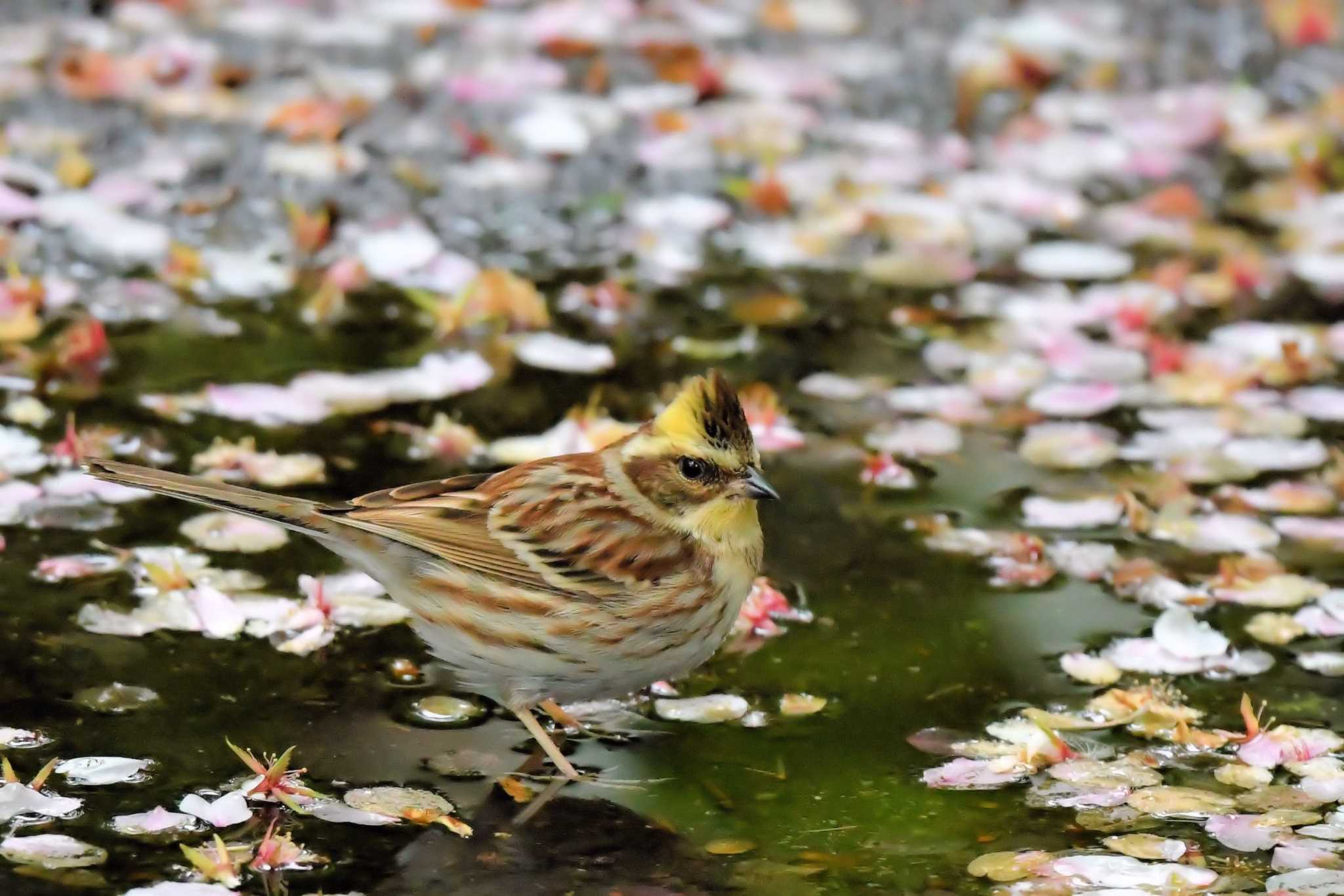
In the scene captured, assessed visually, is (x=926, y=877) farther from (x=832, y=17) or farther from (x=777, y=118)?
(x=832, y=17)

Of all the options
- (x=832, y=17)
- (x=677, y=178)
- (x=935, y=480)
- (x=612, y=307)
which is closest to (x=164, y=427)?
(x=612, y=307)

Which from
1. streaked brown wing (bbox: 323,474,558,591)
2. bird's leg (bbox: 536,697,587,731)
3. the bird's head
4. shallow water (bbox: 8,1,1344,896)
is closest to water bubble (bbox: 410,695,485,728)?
shallow water (bbox: 8,1,1344,896)

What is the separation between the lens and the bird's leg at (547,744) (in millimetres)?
5070

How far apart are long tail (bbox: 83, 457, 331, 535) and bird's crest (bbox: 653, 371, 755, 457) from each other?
974 mm

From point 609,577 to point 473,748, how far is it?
0.62 meters

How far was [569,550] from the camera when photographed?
16.7 ft

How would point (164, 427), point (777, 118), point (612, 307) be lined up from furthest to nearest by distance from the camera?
1. point (777, 118)
2. point (612, 307)
3. point (164, 427)

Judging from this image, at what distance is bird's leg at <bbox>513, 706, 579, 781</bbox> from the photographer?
5.07m

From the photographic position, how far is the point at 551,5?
427 inches

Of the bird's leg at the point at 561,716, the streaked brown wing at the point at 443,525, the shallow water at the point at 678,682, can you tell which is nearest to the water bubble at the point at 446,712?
the shallow water at the point at 678,682

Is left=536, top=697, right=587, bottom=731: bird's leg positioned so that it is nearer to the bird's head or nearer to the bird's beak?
the bird's head

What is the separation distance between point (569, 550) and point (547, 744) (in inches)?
19.8

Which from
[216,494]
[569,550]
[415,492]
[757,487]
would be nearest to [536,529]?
[569,550]

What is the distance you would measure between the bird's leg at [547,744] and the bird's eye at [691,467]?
2.45 ft
